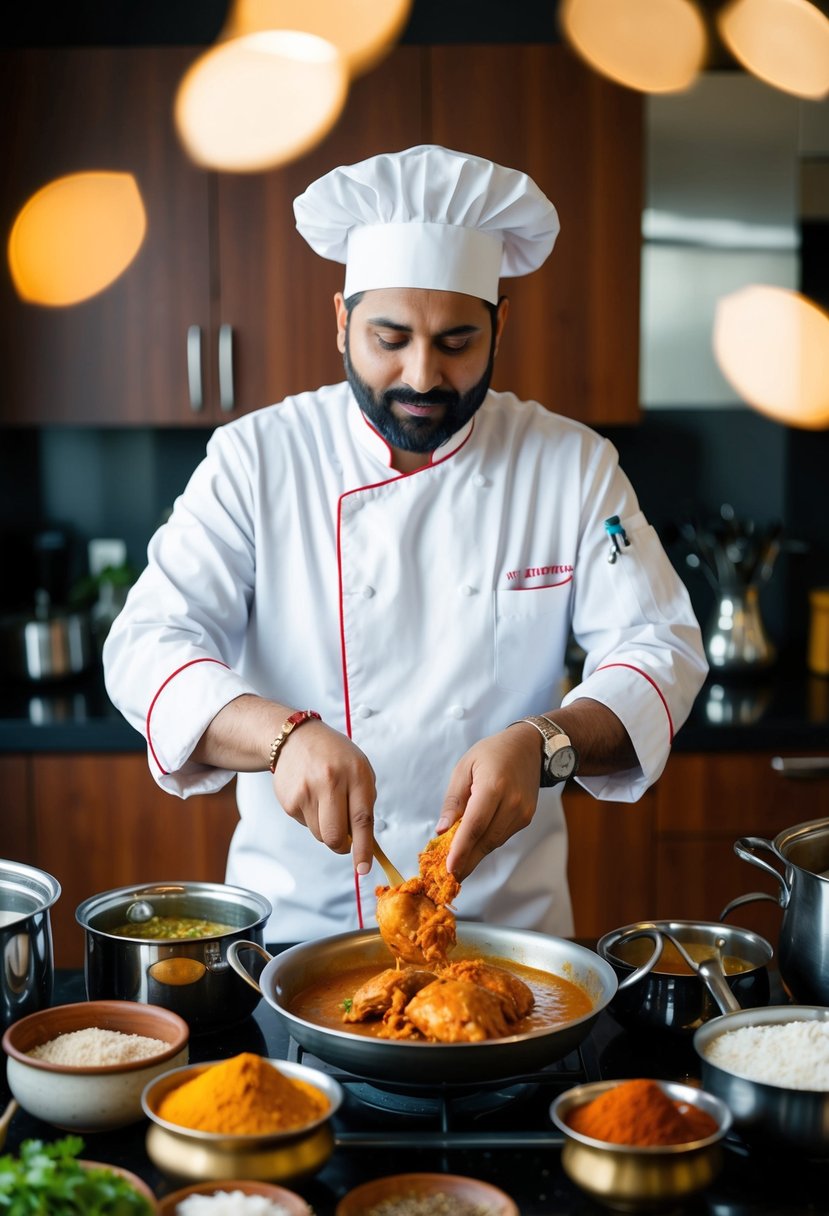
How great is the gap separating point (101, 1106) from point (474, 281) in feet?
4.05

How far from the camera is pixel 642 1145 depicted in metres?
1.04

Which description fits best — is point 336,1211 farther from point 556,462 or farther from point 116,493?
point 116,493

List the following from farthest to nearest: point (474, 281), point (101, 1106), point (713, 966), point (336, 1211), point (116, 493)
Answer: point (116, 493) < point (474, 281) < point (713, 966) < point (101, 1106) < point (336, 1211)

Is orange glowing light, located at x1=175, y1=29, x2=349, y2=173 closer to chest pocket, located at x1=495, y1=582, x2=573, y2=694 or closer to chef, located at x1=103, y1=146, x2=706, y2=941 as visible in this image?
chef, located at x1=103, y1=146, x2=706, y2=941

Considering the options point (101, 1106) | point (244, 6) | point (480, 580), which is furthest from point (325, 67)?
point (101, 1106)

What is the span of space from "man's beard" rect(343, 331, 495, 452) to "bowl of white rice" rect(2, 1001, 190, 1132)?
0.92 m

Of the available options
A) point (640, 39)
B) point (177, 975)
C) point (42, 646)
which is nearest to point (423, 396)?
point (177, 975)

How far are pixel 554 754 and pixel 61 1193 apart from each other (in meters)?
0.85

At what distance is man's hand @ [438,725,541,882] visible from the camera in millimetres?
1459

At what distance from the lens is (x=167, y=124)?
3.13 metres

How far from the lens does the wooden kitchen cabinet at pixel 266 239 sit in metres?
3.11

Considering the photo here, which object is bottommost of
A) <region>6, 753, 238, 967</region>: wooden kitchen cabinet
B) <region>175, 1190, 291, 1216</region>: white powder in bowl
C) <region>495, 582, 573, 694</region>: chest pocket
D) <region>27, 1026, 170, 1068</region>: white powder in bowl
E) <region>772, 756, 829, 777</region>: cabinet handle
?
<region>6, 753, 238, 967</region>: wooden kitchen cabinet

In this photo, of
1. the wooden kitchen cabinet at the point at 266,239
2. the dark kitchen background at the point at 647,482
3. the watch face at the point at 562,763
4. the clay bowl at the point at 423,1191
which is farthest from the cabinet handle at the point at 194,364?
the clay bowl at the point at 423,1191

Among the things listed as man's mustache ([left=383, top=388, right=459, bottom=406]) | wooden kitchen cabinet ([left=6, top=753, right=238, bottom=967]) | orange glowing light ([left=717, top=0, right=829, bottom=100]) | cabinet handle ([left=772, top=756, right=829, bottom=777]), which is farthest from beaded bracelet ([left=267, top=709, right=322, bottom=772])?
orange glowing light ([left=717, top=0, right=829, bottom=100])
